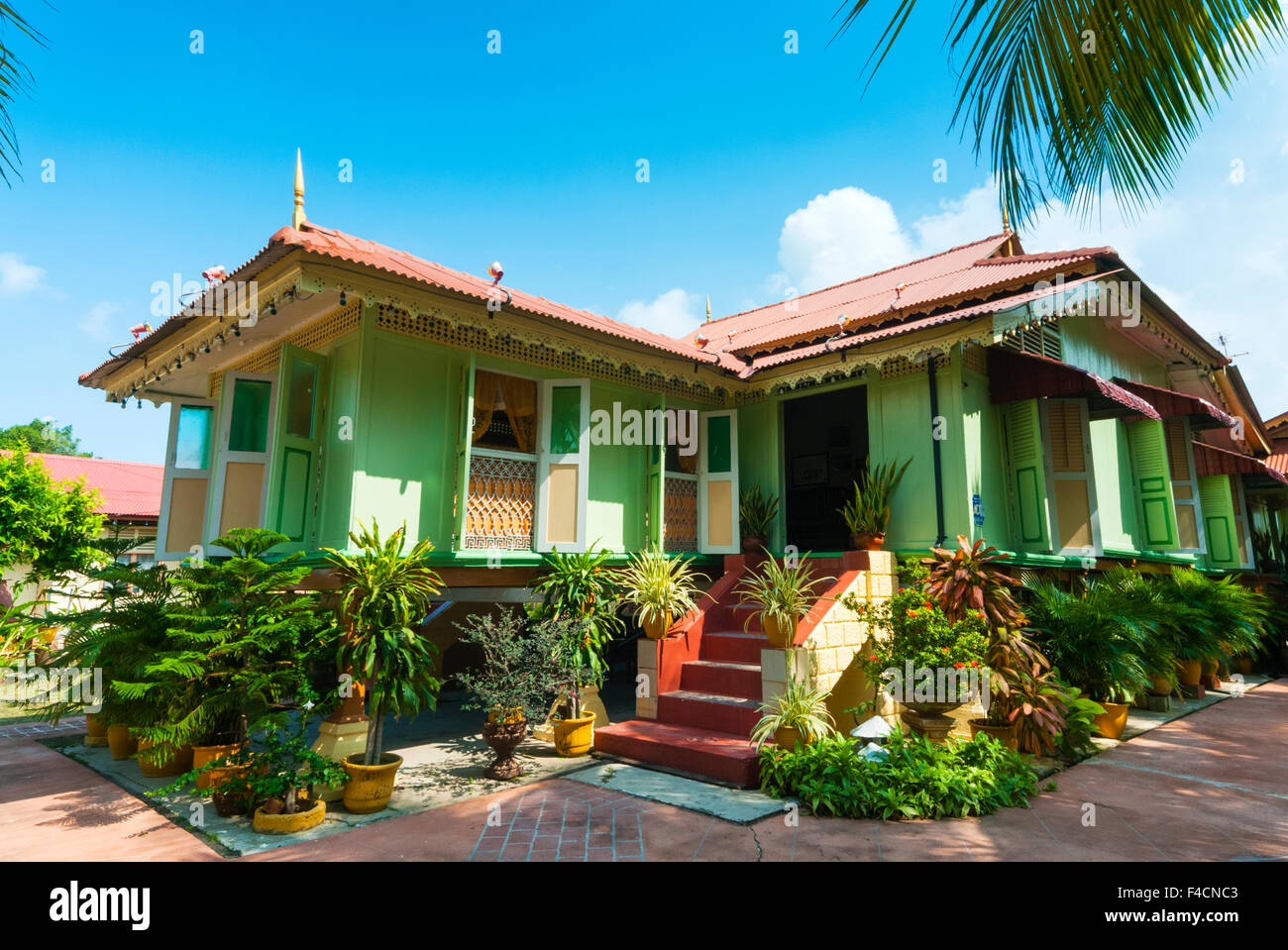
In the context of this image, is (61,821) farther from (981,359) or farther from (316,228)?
(981,359)

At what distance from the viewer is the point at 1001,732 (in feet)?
20.6

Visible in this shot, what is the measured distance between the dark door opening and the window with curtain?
5769 millimetres

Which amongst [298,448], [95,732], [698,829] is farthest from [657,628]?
[95,732]

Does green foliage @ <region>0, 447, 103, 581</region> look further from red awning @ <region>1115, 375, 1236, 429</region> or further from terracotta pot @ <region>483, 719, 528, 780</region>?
red awning @ <region>1115, 375, 1236, 429</region>

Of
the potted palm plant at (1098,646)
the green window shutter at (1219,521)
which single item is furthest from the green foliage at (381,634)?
the green window shutter at (1219,521)

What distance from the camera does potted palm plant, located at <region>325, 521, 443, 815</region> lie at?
507cm

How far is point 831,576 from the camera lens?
7582 millimetres

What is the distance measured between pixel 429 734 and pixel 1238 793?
7565mm

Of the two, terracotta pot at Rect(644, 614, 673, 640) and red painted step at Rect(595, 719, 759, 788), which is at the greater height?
terracotta pot at Rect(644, 614, 673, 640)

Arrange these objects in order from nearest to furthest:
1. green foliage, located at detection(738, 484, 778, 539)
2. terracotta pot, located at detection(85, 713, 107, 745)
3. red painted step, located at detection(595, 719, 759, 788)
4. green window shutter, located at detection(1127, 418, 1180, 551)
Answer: red painted step, located at detection(595, 719, 759, 788) < terracotta pot, located at detection(85, 713, 107, 745) < green foliage, located at detection(738, 484, 778, 539) < green window shutter, located at detection(1127, 418, 1180, 551)

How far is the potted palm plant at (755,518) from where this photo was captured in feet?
30.0

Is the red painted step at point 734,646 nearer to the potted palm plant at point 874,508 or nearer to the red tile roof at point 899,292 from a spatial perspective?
the potted palm plant at point 874,508

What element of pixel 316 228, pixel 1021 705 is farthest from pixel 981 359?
pixel 316 228

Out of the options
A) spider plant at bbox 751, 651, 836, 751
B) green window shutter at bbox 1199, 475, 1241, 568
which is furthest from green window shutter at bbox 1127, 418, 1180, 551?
spider plant at bbox 751, 651, 836, 751
